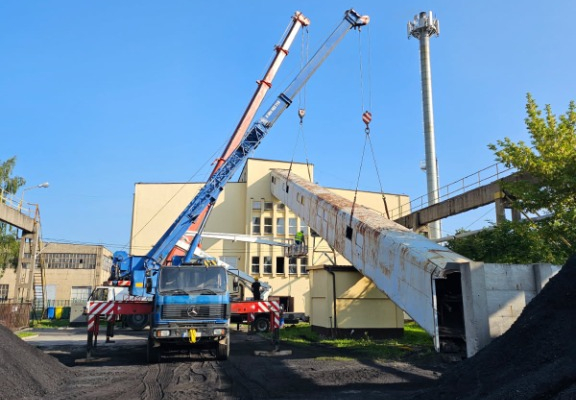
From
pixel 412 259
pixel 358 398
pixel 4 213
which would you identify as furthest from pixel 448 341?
pixel 4 213

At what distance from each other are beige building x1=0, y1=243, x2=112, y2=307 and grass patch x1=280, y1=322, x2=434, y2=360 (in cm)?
3290

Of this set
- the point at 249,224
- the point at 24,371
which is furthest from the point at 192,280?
the point at 249,224

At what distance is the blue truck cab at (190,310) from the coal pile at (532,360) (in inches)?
256

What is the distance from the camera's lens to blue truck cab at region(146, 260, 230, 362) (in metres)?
11.8

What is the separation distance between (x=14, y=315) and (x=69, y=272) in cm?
2542

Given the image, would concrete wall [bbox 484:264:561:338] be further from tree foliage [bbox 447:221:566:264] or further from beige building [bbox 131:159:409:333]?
beige building [bbox 131:159:409:333]

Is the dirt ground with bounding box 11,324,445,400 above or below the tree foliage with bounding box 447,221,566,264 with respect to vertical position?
below

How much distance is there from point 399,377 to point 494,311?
96.9 inches

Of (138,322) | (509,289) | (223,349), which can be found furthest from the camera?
(138,322)

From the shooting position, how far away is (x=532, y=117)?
14477 mm

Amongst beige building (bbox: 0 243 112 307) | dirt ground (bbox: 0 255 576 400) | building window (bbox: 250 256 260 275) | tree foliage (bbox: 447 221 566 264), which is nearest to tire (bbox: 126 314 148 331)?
dirt ground (bbox: 0 255 576 400)

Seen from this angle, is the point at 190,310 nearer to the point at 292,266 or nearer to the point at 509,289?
the point at 509,289

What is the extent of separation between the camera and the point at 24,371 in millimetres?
8750

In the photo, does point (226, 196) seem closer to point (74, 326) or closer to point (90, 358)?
point (74, 326)
